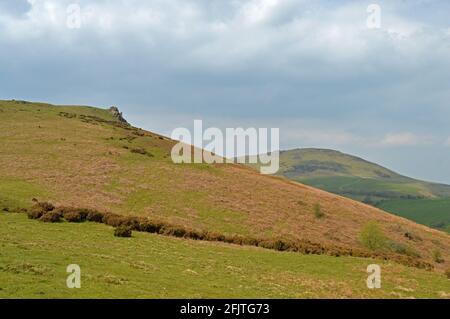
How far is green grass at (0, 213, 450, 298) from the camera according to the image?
2091 centimetres

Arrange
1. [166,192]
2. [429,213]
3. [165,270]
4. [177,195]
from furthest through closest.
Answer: [429,213] < [166,192] < [177,195] < [165,270]

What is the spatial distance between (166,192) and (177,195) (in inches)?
61.4

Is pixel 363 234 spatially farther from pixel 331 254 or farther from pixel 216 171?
pixel 216 171

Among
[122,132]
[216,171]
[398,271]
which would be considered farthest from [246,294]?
[122,132]

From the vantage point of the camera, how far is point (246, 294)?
2227 cm

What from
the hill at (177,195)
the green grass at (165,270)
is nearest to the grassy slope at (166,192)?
the hill at (177,195)

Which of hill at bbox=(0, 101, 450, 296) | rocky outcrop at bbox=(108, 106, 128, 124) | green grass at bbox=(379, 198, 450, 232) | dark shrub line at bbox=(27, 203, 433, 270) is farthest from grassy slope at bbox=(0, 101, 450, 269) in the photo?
green grass at bbox=(379, 198, 450, 232)

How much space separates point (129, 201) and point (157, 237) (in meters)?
16.6

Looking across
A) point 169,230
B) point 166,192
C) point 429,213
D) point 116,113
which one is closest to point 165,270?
point 169,230

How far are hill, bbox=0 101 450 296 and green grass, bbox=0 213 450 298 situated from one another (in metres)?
2.00

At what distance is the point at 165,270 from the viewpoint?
2623cm

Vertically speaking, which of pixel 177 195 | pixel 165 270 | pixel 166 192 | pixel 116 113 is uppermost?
pixel 116 113

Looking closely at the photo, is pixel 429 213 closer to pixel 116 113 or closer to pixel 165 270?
pixel 116 113
